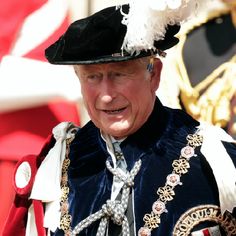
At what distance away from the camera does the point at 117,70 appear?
190 cm

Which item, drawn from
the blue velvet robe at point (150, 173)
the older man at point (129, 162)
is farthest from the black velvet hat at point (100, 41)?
the blue velvet robe at point (150, 173)

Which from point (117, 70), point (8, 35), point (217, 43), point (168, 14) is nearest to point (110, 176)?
point (117, 70)

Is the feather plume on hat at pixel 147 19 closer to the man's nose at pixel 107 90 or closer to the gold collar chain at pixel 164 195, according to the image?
the man's nose at pixel 107 90

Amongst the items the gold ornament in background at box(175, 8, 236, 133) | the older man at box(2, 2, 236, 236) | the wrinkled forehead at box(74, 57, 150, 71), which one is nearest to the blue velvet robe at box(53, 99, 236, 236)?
the older man at box(2, 2, 236, 236)

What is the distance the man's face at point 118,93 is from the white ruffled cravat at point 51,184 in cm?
17

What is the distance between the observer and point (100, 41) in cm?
190

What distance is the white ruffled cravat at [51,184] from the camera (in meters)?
2.04

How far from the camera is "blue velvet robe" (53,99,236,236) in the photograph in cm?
194

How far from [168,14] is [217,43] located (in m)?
0.88

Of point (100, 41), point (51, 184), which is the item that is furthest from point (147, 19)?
point (51, 184)

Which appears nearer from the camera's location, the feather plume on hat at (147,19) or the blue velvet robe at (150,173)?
the feather plume on hat at (147,19)

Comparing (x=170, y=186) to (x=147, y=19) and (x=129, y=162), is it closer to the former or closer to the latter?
(x=129, y=162)

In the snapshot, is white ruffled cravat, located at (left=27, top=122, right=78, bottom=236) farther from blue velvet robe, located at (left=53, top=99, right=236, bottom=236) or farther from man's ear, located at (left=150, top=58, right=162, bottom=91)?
man's ear, located at (left=150, top=58, right=162, bottom=91)

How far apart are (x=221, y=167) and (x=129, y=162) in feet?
0.67
